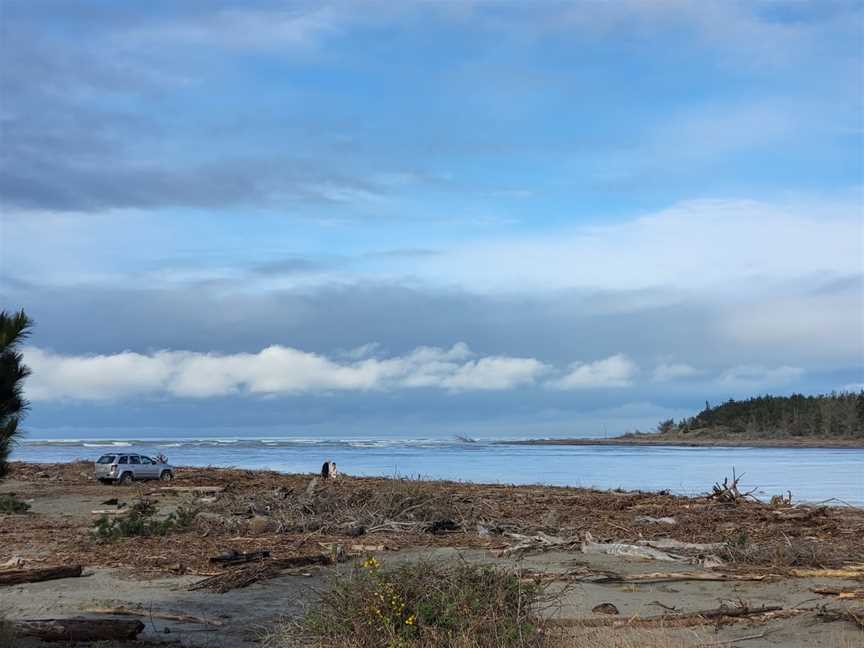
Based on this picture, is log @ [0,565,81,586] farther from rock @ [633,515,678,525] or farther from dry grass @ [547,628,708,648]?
rock @ [633,515,678,525]

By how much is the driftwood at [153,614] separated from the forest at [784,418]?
124458mm

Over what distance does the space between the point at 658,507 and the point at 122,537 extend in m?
14.2

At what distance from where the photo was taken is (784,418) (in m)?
136

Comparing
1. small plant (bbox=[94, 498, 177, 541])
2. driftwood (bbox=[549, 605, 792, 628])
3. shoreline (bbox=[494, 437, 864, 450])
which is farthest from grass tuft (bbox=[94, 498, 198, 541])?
shoreline (bbox=[494, 437, 864, 450])

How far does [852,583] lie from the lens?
14.7 meters

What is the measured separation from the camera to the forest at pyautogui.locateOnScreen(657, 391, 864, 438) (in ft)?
420

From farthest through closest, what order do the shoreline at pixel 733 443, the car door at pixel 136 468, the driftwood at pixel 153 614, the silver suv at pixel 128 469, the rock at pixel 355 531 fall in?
the shoreline at pixel 733 443 < the car door at pixel 136 468 < the silver suv at pixel 128 469 < the rock at pixel 355 531 < the driftwood at pixel 153 614

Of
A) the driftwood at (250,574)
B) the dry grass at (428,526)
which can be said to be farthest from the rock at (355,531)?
the driftwood at (250,574)

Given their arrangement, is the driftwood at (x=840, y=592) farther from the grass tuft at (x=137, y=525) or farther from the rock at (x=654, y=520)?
the grass tuft at (x=137, y=525)

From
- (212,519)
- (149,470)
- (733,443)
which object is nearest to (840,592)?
(212,519)

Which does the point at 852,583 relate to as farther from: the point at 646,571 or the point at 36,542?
the point at 36,542

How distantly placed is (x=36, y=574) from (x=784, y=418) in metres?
134

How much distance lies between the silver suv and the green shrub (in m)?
31.8

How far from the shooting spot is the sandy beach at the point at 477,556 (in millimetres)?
12312
